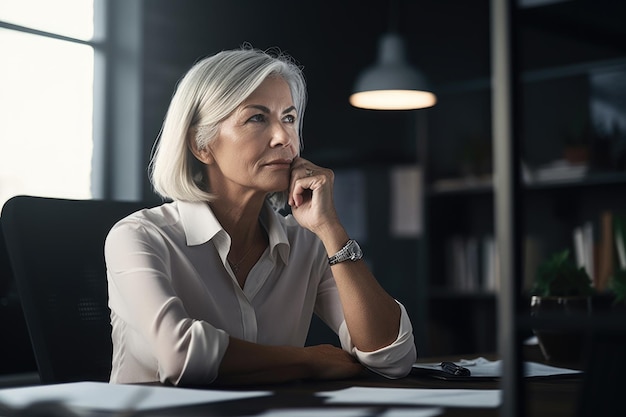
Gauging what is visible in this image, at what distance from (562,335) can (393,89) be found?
2166mm

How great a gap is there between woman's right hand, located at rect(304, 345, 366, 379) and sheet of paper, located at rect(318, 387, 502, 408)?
0.14 m

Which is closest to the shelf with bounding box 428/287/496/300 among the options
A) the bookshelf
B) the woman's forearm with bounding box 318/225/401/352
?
the bookshelf

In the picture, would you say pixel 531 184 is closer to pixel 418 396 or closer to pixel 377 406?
pixel 418 396

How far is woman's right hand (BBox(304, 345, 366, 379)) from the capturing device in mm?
1436

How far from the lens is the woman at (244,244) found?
1.64 m

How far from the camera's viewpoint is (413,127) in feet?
18.7

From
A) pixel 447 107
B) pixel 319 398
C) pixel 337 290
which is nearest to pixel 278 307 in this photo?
pixel 337 290

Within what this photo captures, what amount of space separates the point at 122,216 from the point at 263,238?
34cm

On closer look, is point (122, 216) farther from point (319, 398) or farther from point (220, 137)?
point (319, 398)

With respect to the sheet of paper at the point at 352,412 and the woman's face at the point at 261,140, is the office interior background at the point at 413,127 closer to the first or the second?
the woman's face at the point at 261,140

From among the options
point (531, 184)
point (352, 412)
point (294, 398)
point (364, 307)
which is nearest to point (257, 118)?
point (364, 307)

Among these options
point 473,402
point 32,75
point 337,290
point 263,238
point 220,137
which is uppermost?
point 32,75

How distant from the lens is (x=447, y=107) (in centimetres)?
552

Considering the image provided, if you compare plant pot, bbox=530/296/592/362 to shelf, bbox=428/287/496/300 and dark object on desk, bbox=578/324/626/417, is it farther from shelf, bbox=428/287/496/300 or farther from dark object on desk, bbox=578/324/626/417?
shelf, bbox=428/287/496/300
